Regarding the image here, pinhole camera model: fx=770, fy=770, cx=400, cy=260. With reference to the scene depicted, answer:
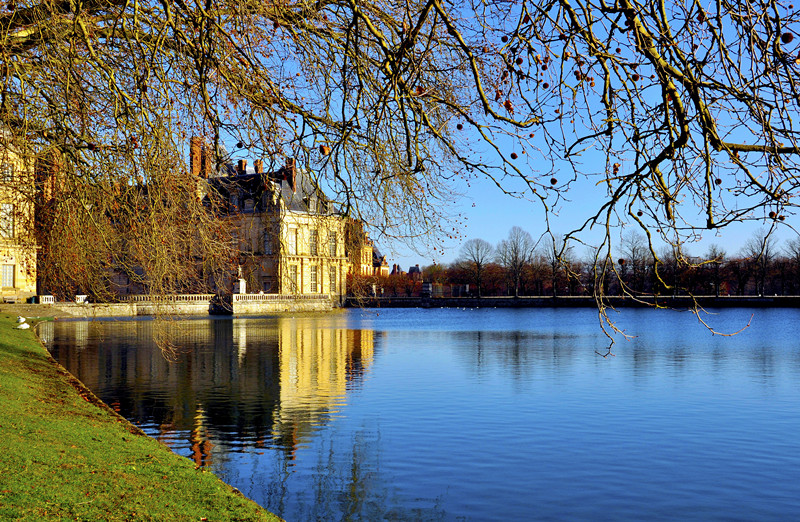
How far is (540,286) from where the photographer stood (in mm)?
92562

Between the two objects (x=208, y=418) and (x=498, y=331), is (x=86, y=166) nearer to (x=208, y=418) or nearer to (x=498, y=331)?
(x=208, y=418)

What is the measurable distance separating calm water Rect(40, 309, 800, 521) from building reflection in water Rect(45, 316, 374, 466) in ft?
0.24

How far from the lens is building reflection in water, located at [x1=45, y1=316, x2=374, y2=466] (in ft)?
42.0

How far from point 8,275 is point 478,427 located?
39509 mm

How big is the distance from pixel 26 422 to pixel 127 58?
459cm

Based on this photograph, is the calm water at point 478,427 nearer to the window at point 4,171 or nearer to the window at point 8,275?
the window at point 4,171

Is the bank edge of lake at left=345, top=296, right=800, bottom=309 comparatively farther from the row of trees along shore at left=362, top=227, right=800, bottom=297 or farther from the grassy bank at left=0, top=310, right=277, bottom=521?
the grassy bank at left=0, top=310, right=277, bottom=521

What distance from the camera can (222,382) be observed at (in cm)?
1873

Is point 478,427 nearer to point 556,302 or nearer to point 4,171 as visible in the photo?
point 4,171

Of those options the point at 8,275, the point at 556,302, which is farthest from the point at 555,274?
the point at 8,275

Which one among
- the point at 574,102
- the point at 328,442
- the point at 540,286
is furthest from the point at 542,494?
the point at 540,286

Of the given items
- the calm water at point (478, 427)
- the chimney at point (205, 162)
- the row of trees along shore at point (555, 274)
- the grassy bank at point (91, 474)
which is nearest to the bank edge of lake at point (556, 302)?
the row of trees along shore at point (555, 274)

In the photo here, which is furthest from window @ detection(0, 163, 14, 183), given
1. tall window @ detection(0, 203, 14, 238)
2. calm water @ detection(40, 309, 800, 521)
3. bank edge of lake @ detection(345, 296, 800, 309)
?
bank edge of lake @ detection(345, 296, 800, 309)

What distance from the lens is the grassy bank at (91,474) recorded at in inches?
249
